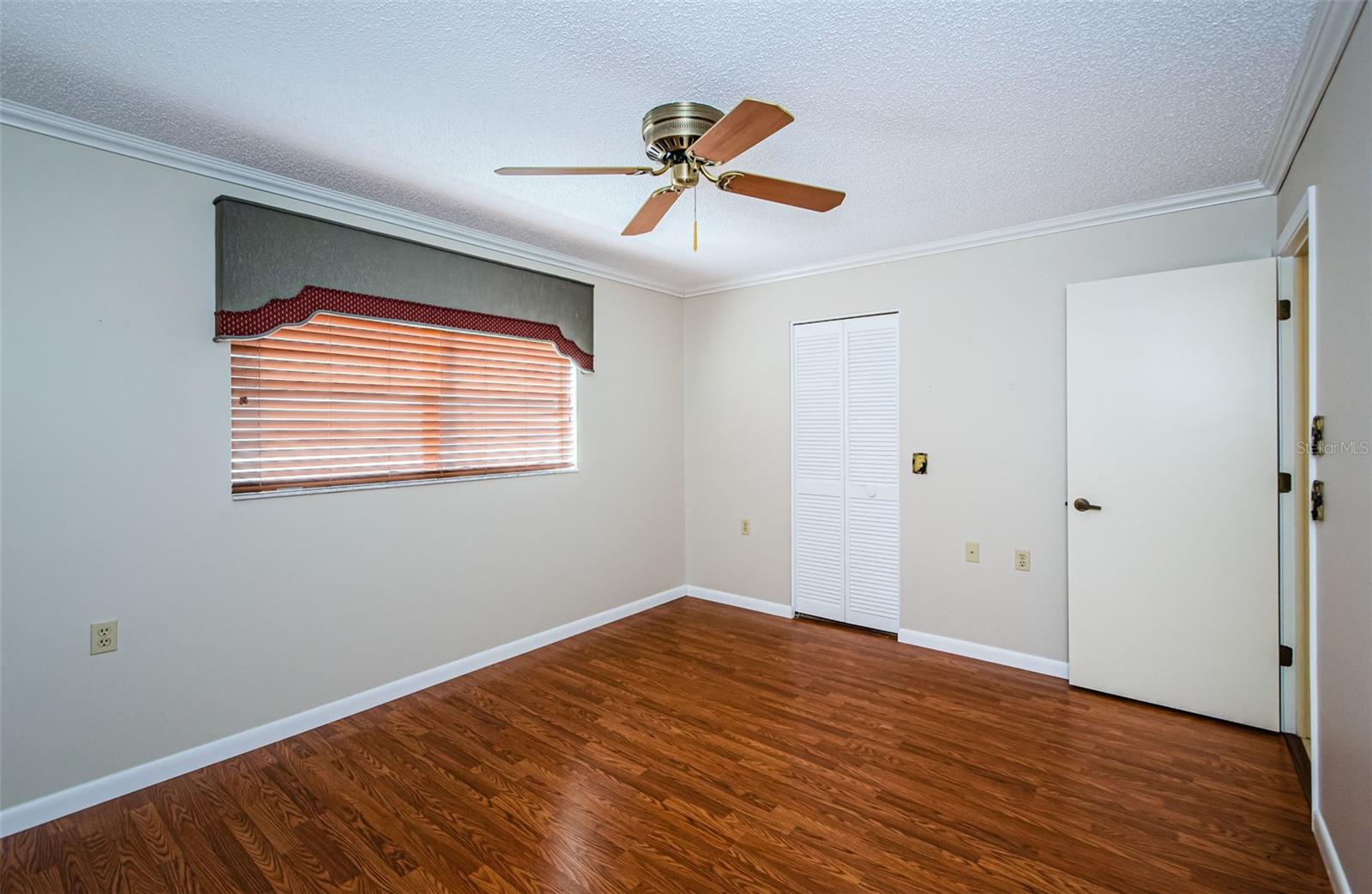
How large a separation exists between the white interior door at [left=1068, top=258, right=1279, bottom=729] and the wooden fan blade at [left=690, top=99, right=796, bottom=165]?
88.9 inches

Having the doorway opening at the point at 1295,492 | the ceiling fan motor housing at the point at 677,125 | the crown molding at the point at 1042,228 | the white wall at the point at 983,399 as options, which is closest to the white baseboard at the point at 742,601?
the white wall at the point at 983,399

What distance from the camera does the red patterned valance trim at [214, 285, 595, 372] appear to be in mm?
2549

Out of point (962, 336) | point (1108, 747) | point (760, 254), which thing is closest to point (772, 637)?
point (1108, 747)

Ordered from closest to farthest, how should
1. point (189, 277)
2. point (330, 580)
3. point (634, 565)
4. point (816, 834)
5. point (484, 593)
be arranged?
point (816, 834), point (189, 277), point (330, 580), point (484, 593), point (634, 565)

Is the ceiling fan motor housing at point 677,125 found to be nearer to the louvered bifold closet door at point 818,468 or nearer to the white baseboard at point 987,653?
the louvered bifold closet door at point 818,468

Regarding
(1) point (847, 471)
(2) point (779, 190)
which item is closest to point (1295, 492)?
(1) point (847, 471)

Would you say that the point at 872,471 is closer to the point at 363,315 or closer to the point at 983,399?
the point at 983,399

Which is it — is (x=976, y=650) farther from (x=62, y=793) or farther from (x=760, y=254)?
(x=62, y=793)

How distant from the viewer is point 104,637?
89.1 inches

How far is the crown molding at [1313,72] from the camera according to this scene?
1596 millimetres

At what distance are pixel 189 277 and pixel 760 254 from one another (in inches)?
111

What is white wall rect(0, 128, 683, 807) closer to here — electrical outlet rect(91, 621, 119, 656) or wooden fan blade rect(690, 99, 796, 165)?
electrical outlet rect(91, 621, 119, 656)

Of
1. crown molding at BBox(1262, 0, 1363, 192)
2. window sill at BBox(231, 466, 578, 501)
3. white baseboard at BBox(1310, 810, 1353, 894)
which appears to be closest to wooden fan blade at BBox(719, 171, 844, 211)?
crown molding at BBox(1262, 0, 1363, 192)

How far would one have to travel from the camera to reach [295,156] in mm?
2471
